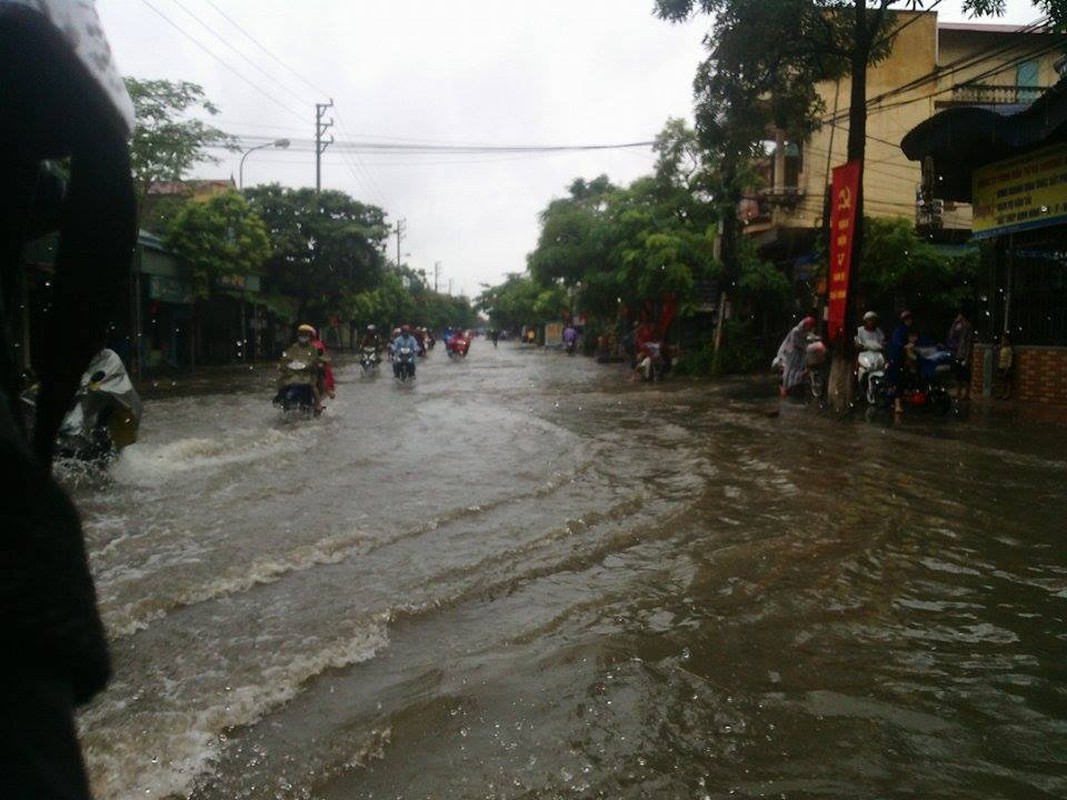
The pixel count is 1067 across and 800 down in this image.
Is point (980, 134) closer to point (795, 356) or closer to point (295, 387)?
point (795, 356)

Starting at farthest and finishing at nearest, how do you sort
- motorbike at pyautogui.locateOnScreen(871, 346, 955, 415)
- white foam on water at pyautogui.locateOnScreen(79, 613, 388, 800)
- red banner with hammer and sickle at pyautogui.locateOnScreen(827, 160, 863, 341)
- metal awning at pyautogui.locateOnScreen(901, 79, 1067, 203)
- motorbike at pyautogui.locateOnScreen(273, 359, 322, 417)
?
motorbike at pyautogui.locateOnScreen(871, 346, 955, 415)
motorbike at pyautogui.locateOnScreen(273, 359, 322, 417)
red banner with hammer and sickle at pyautogui.locateOnScreen(827, 160, 863, 341)
metal awning at pyautogui.locateOnScreen(901, 79, 1067, 203)
white foam on water at pyautogui.locateOnScreen(79, 613, 388, 800)

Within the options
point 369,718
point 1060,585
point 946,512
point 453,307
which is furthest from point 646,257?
point 453,307

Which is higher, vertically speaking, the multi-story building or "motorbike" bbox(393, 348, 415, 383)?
the multi-story building

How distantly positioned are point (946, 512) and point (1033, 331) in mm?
9709

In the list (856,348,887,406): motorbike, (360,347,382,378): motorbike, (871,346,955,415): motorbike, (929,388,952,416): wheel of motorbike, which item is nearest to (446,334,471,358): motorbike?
(360,347,382,378): motorbike

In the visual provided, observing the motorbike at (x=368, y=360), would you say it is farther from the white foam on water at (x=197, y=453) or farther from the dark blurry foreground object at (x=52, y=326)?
the dark blurry foreground object at (x=52, y=326)

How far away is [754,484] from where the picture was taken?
845 cm

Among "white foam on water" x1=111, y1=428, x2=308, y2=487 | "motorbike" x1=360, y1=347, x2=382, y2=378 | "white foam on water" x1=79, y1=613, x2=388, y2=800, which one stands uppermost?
"motorbike" x1=360, y1=347, x2=382, y2=378

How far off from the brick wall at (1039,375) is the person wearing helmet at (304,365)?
36.3 ft

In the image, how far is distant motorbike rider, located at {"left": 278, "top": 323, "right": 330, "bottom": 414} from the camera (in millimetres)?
13875

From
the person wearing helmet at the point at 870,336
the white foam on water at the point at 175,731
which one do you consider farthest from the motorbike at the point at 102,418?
the person wearing helmet at the point at 870,336

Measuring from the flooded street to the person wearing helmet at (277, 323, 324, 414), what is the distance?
4225 millimetres

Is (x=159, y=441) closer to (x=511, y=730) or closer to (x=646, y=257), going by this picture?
(x=511, y=730)

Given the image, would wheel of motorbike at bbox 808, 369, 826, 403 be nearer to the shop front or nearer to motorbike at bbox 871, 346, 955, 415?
motorbike at bbox 871, 346, 955, 415
